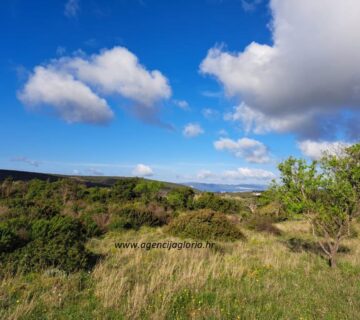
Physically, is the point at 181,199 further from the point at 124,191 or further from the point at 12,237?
the point at 12,237

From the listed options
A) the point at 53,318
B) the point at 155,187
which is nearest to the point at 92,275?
the point at 53,318

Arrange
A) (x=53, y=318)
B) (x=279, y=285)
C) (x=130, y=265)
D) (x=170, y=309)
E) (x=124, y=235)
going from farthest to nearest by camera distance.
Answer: (x=124, y=235) < (x=130, y=265) < (x=279, y=285) < (x=170, y=309) < (x=53, y=318)

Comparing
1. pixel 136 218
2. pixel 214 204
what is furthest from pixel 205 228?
pixel 214 204

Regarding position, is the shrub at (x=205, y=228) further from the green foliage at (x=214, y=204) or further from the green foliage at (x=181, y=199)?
the green foliage at (x=214, y=204)

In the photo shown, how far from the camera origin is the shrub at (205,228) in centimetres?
1355

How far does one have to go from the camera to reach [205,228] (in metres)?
13.7

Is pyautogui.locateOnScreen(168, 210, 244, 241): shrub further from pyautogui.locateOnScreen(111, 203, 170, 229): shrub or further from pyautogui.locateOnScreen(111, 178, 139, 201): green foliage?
pyautogui.locateOnScreen(111, 178, 139, 201): green foliage

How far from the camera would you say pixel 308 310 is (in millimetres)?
5180

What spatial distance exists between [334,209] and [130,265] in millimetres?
5743

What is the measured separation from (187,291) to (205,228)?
7804 millimetres

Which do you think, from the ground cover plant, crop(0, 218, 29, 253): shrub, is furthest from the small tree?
crop(0, 218, 29, 253): shrub

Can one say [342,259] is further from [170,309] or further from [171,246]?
[170,309]

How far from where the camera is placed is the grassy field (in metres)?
4.93

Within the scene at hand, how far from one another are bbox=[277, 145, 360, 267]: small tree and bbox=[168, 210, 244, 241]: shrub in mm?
5152
